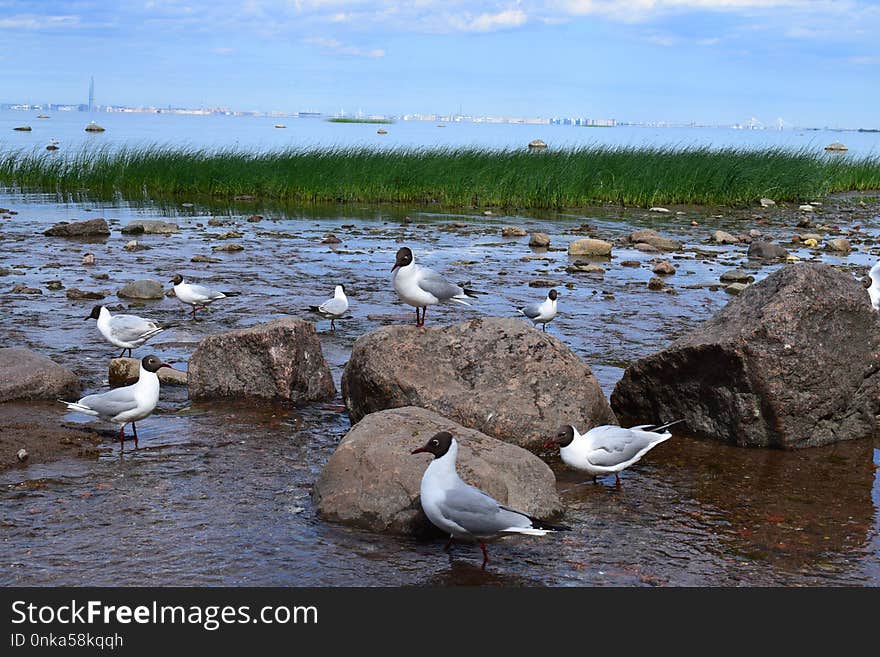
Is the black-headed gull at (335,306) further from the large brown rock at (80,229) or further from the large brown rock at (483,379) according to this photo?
the large brown rock at (80,229)

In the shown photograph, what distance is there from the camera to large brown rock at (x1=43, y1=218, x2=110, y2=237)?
23.8 metres

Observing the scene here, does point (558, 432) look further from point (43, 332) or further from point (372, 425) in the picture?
point (43, 332)

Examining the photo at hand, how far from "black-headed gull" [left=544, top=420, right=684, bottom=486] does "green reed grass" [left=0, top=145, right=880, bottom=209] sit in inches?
999

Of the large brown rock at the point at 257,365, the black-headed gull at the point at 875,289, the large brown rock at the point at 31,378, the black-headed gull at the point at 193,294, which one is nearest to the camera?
the large brown rock at the point at 31,378

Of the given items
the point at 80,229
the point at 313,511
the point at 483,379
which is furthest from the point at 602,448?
the point at 80,229

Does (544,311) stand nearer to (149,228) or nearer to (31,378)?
(31,378)

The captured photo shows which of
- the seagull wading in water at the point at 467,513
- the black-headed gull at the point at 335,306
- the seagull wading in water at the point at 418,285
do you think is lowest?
the seagull wading in water at the point at 467,513

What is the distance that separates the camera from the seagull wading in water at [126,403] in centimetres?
875

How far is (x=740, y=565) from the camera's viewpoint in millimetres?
6578

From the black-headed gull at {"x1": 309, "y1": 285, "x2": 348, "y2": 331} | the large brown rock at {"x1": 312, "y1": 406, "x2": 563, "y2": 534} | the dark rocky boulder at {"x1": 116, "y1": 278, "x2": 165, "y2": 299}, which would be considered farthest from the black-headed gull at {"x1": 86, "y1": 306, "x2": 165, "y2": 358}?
the large brown rock at {"x1": 312, "y1": 406, "x2": 563, "y2": 534}

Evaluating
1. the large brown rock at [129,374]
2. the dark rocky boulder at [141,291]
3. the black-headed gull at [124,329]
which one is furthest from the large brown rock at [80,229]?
the large brown rock at [129,374]

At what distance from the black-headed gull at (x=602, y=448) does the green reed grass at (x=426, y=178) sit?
25.4m

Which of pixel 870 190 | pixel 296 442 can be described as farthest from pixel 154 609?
pixel 870 190

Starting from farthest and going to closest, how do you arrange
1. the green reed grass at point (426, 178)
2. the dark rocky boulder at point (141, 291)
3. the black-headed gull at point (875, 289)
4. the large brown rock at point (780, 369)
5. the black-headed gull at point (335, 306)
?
the green reed grass at point (426, 178) → the dark rocky boulder at point (141, 291) → the black-headed gull at point (335, 306) → the black-headed gull at point (875, 289) → the large brown rock at point (780, 369)
